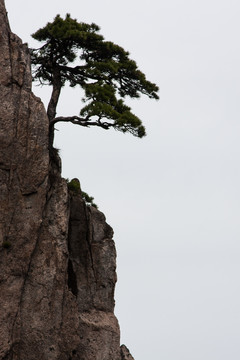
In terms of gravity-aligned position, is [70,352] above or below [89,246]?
below

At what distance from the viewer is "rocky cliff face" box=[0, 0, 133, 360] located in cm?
3722

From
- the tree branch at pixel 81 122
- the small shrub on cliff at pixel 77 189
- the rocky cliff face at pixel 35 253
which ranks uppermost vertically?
the tree branch at pixel 81 122

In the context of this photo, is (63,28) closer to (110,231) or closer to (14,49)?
(14,49)

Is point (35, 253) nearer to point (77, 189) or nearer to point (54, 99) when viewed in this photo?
point (77, 189)

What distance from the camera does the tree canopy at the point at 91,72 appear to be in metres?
42.2

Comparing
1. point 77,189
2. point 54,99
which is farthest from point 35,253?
point 54,99

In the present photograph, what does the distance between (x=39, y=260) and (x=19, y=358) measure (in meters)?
5.53

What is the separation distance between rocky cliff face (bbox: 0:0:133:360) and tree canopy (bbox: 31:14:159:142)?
150 inches

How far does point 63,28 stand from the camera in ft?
143

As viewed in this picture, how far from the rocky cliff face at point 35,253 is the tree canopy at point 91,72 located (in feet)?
12.5

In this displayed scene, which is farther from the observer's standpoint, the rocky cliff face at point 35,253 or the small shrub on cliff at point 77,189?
the small shrub on cliff at point 77,189

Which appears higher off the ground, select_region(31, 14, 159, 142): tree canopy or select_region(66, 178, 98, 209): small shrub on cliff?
select_region(31, 14, 159, 142): tree canopy

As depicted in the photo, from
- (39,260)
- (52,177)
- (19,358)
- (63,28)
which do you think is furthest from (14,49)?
(19,358)

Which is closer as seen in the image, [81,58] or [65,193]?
[65,193]
